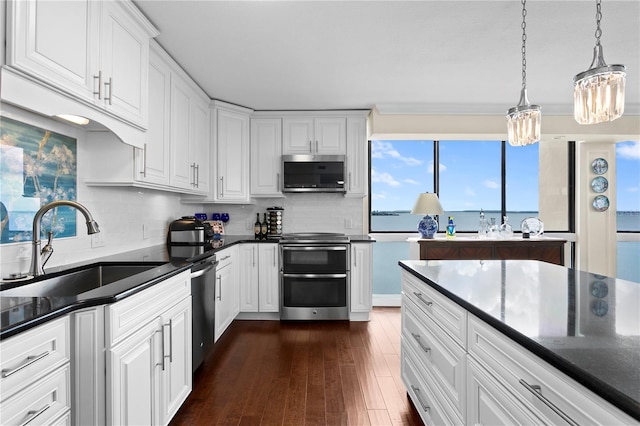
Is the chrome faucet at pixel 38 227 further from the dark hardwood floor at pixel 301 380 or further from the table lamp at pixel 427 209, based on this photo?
the table lamp at pixel 427 209

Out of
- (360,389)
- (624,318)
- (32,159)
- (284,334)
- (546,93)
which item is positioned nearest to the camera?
(624,318)

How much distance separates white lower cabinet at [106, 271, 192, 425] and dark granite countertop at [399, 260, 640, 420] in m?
1.34

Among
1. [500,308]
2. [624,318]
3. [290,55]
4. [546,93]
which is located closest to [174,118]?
[290,55]

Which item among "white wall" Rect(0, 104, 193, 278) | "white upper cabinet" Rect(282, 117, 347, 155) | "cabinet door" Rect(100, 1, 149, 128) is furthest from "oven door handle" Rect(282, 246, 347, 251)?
"cabinet door" Rect(100, 1, 149, 128)

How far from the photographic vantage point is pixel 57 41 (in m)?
1.48

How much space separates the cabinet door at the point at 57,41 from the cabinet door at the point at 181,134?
1.14 metres

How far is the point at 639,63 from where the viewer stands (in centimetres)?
296

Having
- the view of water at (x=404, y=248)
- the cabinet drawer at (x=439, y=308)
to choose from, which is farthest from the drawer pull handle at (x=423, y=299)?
the view of water at (x=404, y=248)

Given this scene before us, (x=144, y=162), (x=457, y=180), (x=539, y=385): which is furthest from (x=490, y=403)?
(x=457, y=180)

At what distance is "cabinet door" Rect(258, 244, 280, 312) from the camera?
12.9 feet

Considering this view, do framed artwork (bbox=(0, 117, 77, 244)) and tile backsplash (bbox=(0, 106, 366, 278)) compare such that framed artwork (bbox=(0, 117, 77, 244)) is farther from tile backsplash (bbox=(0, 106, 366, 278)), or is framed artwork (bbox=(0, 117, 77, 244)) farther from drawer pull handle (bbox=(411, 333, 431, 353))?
drawer pull handle (bbox=(411, 333, 431, 353))

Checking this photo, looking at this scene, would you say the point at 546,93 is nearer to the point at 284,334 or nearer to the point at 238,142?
the point at 238,142

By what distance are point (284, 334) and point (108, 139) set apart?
2.34 m

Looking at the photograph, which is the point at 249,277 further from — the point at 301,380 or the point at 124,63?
the point at 124,63
